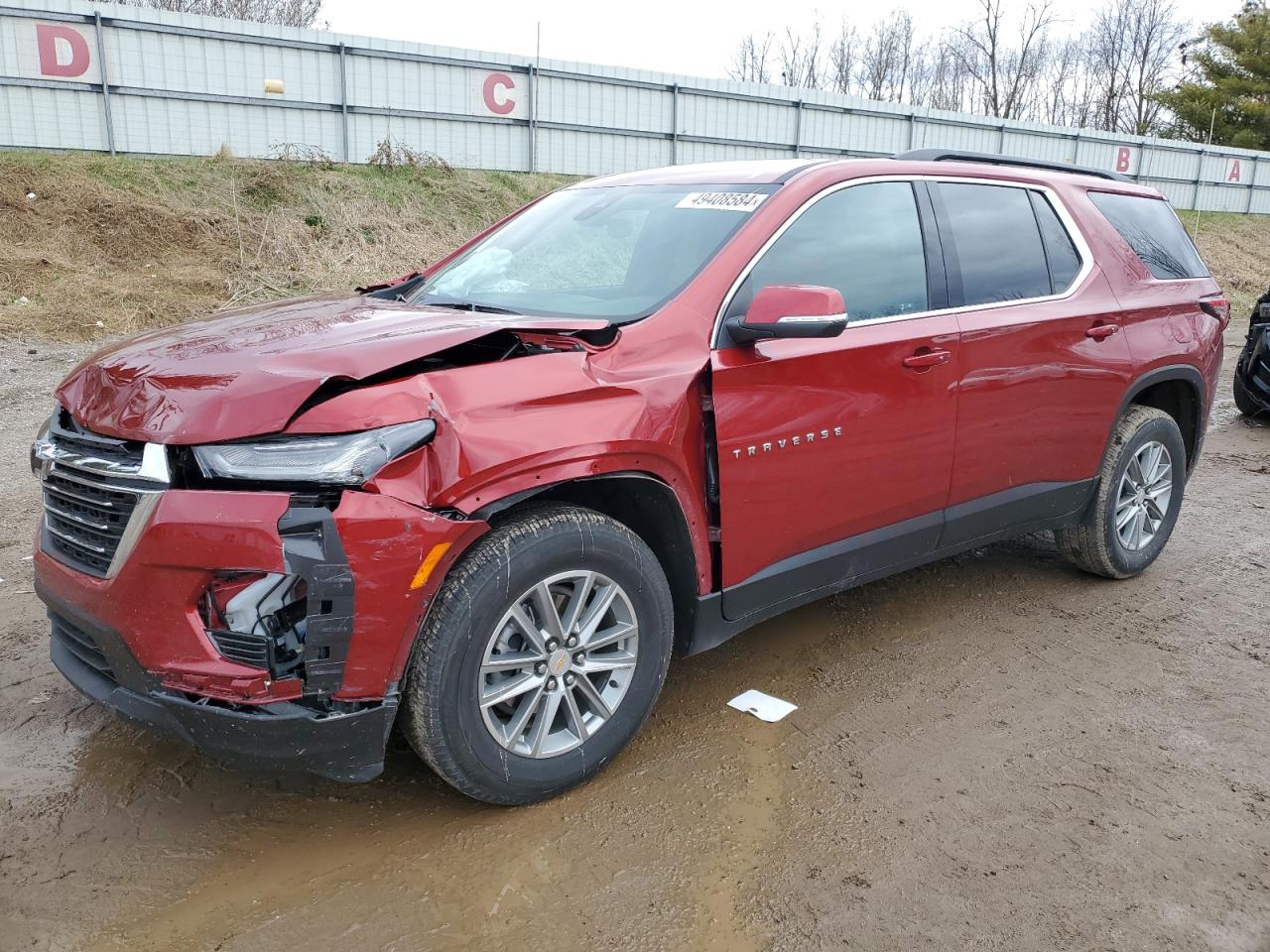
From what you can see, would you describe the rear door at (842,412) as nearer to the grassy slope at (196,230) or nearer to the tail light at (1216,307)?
the tail light at (1216,307)

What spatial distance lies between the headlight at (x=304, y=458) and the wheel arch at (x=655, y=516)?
59cm

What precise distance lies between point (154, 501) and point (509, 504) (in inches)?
34.0

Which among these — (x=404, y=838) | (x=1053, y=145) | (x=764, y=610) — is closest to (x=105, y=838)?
(x=404, y=838)

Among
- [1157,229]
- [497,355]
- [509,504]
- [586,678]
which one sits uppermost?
[1157,229]

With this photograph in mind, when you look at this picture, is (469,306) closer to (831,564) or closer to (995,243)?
(831,564)

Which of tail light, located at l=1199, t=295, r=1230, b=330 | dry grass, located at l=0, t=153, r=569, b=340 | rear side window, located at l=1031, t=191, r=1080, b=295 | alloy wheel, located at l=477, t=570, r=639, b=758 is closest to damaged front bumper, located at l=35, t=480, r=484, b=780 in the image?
alloy wheel, located at l=477, t=570, r=639, b=758

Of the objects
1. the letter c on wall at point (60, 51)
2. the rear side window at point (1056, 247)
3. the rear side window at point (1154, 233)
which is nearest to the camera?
the rear side window at point (1056, 247)

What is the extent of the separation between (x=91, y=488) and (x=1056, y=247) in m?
3.82

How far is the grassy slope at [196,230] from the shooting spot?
11.4 meters

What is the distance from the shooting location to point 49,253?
12.1 meters

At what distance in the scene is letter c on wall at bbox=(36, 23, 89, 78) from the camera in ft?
45.9

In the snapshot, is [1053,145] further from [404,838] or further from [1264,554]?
[404,838]

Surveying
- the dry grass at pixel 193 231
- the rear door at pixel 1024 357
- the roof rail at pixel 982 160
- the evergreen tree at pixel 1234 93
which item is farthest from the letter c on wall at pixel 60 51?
the evergreen tree at pixel 1234 93

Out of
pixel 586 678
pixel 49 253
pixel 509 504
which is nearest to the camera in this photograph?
pixel 509 504
